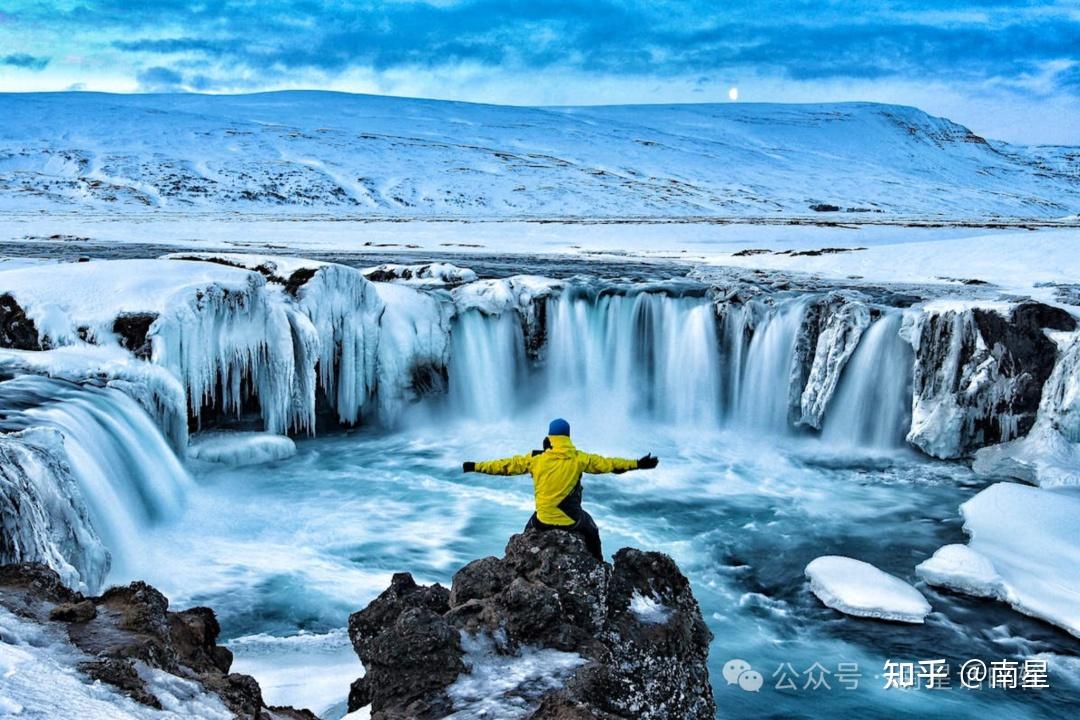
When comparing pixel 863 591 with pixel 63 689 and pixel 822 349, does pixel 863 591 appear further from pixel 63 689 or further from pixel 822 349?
pixel 63 689

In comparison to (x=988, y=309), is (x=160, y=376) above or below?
below

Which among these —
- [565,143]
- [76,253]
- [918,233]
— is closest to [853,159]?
Result: [565,143]

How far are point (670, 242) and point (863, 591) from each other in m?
23.9

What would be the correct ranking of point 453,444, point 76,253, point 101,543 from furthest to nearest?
point 76,253
point 453,444
point 101,543

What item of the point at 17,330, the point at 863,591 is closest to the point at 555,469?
the point at 863,591

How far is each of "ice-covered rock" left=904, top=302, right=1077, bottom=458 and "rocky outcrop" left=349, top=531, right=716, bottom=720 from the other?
860 cm

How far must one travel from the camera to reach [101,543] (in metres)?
7.06

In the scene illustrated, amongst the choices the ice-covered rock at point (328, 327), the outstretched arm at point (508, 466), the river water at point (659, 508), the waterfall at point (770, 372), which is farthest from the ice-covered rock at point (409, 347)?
the outstretched arm at point (508, 466)

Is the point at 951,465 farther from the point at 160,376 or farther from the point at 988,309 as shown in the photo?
the point at 160,376

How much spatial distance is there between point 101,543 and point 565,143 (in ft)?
297

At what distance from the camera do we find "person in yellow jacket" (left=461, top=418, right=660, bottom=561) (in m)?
5.37

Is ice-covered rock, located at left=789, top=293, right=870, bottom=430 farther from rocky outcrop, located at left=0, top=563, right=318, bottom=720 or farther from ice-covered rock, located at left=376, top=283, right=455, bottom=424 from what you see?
rocky outcrop, located at left=0, top=563, right=318, bottom=720

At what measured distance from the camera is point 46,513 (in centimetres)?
626

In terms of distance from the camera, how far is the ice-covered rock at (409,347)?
45.7ft
